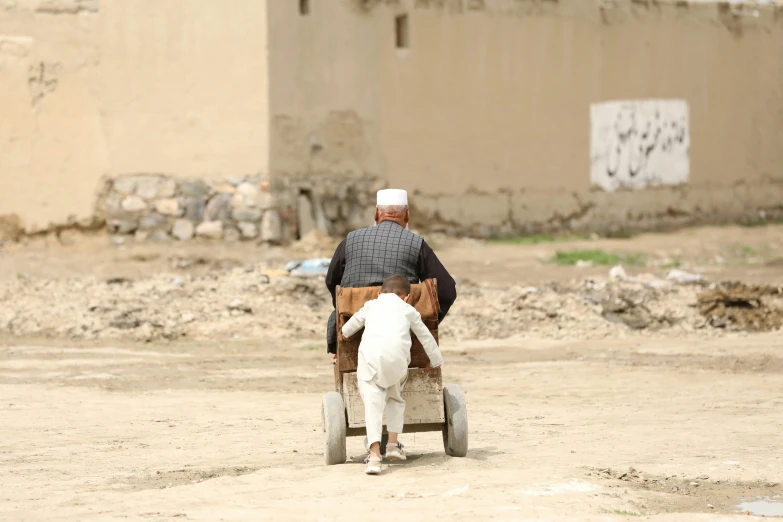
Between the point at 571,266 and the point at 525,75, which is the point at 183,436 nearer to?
the point at 571,266

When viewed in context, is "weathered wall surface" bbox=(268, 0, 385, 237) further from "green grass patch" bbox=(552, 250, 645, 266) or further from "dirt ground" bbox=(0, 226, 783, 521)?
"green grass patch" bbox=(552, 250, 645, 266)

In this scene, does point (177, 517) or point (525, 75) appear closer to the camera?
point (177, 517)

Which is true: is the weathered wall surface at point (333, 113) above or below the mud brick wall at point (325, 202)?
above

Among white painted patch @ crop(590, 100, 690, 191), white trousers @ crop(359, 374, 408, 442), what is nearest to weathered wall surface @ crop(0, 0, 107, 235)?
white painted patch @ crop(590, 100, 690, 191)

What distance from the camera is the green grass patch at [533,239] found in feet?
58.5

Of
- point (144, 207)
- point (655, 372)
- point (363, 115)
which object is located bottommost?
point (655, 372)

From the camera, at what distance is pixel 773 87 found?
2275 cm

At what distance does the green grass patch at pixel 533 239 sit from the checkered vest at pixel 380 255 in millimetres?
11194

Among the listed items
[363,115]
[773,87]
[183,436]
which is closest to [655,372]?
[183,436]

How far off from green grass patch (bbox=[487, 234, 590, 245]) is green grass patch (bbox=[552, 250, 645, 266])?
117 centimetres

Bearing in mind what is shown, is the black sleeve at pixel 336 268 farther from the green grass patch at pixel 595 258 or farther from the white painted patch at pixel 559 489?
the green grass patch at pixel 595 258

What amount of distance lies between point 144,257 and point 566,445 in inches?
328

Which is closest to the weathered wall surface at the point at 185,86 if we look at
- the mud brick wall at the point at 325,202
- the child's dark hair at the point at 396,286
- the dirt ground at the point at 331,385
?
the mud brick wall at the point at 325,202

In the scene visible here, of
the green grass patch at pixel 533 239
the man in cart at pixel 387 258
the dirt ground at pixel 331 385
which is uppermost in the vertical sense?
the man in cart at pixel 387 258
